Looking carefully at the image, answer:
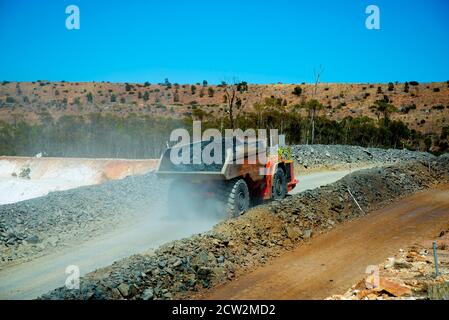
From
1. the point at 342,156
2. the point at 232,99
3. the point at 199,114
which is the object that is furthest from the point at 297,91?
the point at 342,156

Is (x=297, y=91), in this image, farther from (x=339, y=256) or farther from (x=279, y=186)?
(x=339, y=256)

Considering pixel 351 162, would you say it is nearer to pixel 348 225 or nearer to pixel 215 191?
pixel 348 225

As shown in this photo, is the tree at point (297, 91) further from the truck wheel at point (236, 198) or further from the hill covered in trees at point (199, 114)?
the truck wheel at point (236, 198)

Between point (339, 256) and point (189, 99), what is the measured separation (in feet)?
251

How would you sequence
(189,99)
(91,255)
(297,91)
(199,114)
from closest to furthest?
1. (91,255)
2. (199,114)
3. (297,91)
4. (189,99)

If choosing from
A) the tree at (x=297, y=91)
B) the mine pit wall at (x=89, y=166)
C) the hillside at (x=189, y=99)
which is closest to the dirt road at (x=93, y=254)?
the mine pit wall at (x=89, y=166)

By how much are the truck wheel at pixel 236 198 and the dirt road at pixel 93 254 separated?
0.71 metres

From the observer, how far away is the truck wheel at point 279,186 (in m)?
14.5

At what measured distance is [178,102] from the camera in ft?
272

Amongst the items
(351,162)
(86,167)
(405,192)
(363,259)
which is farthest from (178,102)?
(363,259)

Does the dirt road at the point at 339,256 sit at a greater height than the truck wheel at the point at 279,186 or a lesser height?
lesser

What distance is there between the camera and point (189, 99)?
8494 cm

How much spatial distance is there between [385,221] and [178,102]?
71.7 m
